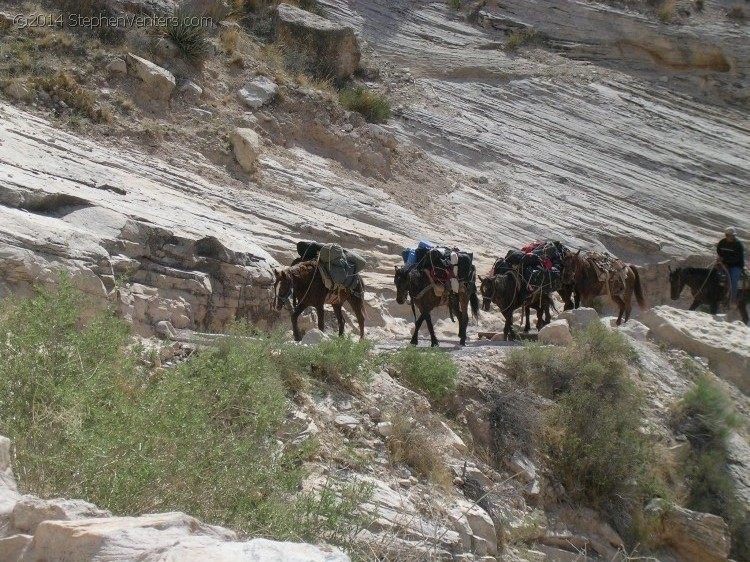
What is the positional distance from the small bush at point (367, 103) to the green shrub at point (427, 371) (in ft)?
42.2

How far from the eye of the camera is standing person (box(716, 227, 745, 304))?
65.4 ft

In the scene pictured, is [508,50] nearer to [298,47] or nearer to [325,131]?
[298,47]

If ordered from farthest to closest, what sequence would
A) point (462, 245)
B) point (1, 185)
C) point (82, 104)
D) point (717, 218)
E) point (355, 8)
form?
point (355, 8) → point (717, 218) → point (462, 245) → point (82, 104) → point (1, 185)

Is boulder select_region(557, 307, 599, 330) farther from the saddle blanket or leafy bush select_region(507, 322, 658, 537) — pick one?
the saddle blanket

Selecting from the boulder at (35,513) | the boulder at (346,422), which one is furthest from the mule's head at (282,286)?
the boulder at (35,513)

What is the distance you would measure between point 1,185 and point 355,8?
19.7 m

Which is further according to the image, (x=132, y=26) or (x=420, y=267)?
(x=132, y=26)

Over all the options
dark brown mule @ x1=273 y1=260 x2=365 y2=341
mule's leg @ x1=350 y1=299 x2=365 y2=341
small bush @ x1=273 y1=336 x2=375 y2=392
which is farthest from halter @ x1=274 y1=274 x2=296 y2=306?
small bush @ x1=273 y1=336 x2=375 y2=392

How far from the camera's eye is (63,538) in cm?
365

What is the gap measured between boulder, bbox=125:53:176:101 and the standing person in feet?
42.2

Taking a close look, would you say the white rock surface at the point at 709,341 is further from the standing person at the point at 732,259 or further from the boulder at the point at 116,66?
the boulder at the point at 116,66

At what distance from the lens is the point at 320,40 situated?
24.8 metres

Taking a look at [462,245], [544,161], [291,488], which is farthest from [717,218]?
[291,488]

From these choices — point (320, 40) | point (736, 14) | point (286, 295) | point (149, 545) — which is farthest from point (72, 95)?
point (736, 14)
